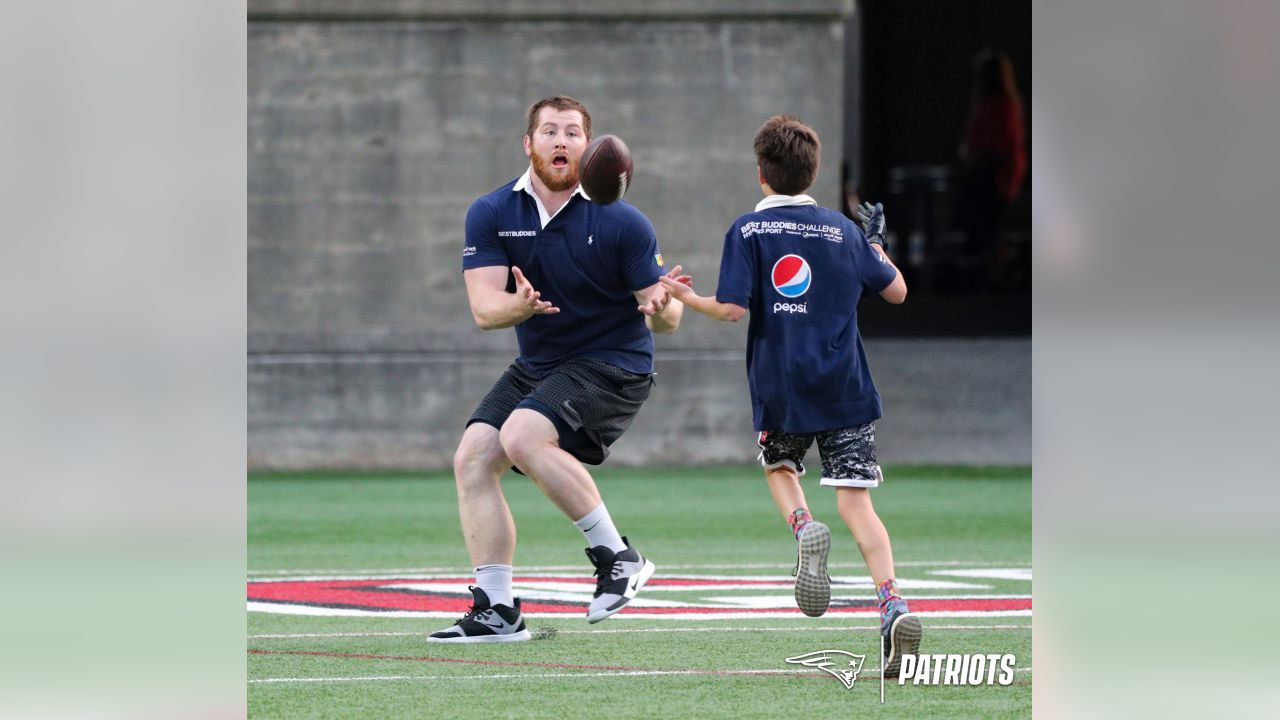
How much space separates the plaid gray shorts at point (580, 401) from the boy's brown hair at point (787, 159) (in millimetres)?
1118

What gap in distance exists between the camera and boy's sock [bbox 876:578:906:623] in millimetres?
5348

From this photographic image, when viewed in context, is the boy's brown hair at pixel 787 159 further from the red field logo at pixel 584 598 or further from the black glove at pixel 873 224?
the red field logo at pixel 584 598

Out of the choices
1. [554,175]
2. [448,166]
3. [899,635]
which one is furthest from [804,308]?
[448,166]

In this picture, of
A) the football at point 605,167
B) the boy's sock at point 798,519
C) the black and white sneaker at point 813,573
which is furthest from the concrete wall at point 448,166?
the black and white sneaker at point 813,573

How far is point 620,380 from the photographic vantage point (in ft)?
21.9

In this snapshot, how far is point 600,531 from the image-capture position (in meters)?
6.55

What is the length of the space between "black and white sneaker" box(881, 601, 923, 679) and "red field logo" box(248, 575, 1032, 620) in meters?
1.76

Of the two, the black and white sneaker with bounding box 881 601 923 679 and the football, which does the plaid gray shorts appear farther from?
the black and white sneaker with bounding box 881 601 923 679

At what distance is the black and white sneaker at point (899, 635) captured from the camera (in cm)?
531

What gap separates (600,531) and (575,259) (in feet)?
3.25

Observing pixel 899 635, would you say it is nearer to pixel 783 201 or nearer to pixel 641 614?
pixel 783 201
